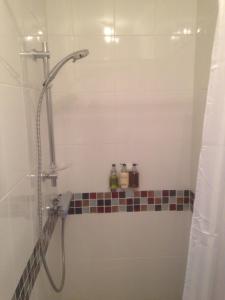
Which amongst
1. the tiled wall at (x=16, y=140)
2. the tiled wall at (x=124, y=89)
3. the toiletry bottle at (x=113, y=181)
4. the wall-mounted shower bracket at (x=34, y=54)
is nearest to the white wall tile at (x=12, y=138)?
the tiled wall at (x=16, y=140)

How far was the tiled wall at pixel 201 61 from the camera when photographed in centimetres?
129

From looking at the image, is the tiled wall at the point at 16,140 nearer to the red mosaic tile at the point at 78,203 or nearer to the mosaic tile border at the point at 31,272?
the mosaic tile border at the point at 31,272

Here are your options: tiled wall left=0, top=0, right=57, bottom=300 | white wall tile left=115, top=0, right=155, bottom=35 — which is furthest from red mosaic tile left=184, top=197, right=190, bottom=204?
white wall tile left=115, top=0, right=155, bottom=35

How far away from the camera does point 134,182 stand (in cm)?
154

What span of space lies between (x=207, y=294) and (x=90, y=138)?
1.05 metres

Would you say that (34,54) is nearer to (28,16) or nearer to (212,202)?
(28,16)

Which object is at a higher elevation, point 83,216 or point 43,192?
point 43,192

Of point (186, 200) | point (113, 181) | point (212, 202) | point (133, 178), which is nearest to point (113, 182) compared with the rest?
point (113, 181)

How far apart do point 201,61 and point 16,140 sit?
3.82 feet

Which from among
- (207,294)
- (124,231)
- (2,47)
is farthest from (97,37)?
(207,294)

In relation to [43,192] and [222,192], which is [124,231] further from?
[222,192]

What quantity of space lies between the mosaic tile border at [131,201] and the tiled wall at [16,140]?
20.8 inches

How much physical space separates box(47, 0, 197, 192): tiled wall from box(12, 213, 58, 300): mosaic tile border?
0.37 metres

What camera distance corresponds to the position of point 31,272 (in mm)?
→ 1021
